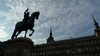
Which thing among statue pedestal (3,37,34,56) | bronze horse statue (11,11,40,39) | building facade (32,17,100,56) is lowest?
statue pedestal (3,37,34,56)

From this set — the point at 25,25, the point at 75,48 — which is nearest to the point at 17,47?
the point at 25,25

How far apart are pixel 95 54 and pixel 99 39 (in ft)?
33.5

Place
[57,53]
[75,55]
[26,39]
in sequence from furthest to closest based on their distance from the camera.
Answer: [57,53] < [75,55] < [26,39]

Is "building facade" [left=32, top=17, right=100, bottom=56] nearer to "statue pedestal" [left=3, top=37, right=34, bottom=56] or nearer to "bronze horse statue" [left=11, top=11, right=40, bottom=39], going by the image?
"bronze horse statue" [left=11, top=11, right=40, bottom=39]

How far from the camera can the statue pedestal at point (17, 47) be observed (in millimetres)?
9008

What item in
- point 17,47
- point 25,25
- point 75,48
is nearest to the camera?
point 17,47

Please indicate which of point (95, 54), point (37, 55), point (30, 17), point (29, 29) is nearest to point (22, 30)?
point (29, 29)

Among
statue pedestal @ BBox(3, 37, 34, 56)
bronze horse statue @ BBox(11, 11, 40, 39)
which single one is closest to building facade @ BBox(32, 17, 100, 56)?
bronze horse statue @ BBox(11, 11, 40, 39)

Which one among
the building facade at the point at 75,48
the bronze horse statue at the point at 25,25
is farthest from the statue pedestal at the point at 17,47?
the building facade at the point at 75,48

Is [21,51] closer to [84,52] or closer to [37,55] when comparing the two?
[84,52]

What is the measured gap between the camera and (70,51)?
67.0 m

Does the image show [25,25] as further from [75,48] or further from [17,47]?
[75,48]

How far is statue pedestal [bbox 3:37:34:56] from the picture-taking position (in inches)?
355

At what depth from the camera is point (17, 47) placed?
30.1 feet
